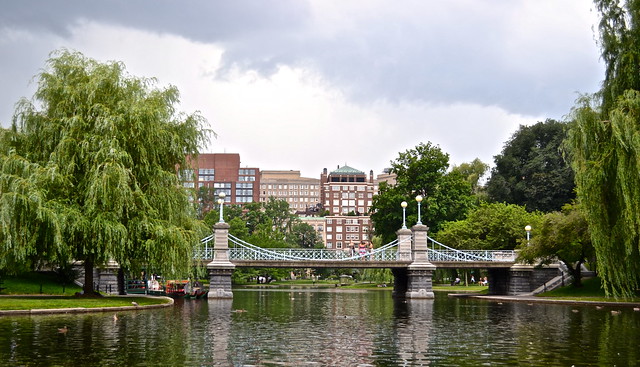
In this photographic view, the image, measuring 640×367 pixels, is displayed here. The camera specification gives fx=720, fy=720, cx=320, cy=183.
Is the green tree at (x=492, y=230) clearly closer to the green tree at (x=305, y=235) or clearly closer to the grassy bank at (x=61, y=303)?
the grassy bank at (x=61, y=303)

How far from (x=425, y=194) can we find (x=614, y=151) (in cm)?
4638

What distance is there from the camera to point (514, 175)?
84625 millimetres

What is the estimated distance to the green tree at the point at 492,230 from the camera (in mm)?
63344

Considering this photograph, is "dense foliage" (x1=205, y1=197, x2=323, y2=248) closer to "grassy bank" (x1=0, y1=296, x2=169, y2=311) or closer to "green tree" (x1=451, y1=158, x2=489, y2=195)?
"green tree" (x1=451, y1=158, x2=489, y2=195)

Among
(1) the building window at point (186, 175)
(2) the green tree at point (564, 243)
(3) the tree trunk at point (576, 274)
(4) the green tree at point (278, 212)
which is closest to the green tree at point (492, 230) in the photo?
(2) the green tree at point (564, 243)

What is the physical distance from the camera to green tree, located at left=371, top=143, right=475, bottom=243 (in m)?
74.1

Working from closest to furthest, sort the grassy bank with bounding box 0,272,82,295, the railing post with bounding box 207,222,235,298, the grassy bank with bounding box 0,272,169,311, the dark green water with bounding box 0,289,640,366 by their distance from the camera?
the dark green water with bounding box 0,289,640,366
the grassy bank with bounding box 0,272,169,311
the grassy bank with bounding box 0,272,82,295
the railing post with bounding box 207,222,235,298

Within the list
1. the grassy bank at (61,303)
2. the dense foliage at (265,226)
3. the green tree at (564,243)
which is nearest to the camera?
the grassy bank at (61,303)

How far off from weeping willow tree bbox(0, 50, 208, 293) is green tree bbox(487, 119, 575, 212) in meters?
50.3

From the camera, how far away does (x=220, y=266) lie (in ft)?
163

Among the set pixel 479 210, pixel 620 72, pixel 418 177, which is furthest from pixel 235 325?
pixel 418 177

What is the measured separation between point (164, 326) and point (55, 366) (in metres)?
10.6

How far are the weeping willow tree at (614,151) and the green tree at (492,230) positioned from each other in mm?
31580

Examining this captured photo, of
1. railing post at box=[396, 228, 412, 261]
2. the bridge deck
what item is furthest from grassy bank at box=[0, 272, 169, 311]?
railing post at box=[396, 228, 412, 261]
